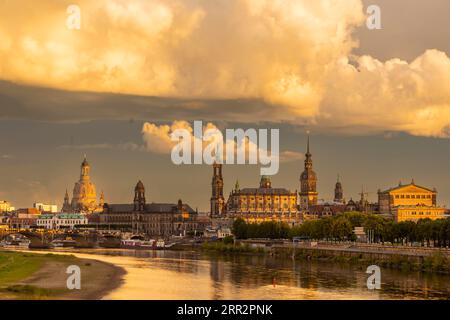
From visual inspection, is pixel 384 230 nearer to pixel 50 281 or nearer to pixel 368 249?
pixel 368 249

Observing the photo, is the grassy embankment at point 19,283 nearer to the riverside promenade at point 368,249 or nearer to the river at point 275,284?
the river at point 275,284

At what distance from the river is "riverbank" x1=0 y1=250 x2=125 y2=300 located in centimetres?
193

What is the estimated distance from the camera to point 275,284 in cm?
9531

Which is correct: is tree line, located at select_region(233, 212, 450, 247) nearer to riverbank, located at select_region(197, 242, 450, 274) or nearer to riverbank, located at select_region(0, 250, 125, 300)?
riverbank, located at select_region(197, 242, 450, 274)

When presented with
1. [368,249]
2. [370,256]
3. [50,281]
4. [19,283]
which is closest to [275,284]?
[50,281]

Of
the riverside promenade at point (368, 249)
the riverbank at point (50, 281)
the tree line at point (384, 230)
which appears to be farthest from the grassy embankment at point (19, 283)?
the tree line at point (384, 230)

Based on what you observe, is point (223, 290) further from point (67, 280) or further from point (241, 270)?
point (241, 270)

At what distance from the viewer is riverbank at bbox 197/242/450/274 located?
109m

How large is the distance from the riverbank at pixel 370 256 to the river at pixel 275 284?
3.08 m

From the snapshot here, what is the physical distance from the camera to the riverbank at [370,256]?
357 feet

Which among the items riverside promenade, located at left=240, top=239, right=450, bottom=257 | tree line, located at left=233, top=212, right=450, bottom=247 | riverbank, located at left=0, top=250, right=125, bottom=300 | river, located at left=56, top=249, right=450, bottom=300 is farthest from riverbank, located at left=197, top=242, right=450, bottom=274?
riverbank, located at left=0, top=250, right=125, bottom=300

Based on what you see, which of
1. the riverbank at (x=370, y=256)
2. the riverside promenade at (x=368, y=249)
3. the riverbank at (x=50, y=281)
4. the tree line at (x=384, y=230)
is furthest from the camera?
the tree line at (x=384, y=230)

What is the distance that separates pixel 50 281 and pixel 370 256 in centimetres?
5569

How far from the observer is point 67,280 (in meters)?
94.2
